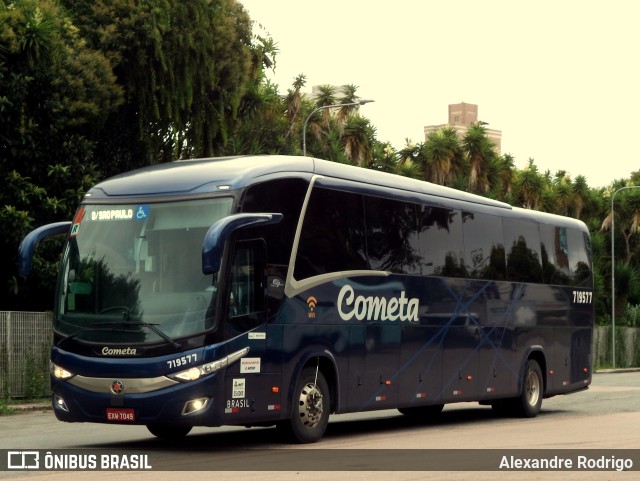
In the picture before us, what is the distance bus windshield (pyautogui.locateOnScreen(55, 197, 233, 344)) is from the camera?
47.1 ft

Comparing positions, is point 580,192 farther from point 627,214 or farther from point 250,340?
point 250,340

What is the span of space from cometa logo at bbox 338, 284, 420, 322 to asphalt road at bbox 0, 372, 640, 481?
1669mm

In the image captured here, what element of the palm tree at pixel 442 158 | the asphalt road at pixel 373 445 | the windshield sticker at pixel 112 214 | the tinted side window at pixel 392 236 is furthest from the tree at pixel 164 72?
the palm tree at pixel 442 158

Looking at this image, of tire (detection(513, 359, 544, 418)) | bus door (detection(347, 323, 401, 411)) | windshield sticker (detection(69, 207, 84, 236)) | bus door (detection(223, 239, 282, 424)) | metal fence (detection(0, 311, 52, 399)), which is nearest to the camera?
bus door (detection(223, 239, 282, 424))

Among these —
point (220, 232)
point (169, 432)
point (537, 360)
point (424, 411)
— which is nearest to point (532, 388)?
point (537, 360)

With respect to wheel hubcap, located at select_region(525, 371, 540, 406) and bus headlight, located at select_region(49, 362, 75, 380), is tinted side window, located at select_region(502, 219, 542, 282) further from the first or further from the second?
bus headlight, located at select_region(49, 362, 75, 380)

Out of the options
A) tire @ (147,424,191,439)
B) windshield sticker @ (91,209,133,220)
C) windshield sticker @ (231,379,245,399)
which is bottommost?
tire @ (147,424,191,439)

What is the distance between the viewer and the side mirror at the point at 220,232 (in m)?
13.0

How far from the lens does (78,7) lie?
1270 inches

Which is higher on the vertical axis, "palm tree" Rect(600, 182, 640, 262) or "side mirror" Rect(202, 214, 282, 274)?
"palm tree" Rect(600, 182, 640, 262)

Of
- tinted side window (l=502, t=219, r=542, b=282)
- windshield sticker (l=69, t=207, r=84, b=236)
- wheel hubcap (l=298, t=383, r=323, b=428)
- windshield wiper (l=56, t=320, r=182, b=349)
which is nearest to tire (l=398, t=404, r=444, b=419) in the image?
tinted side window (l=502, t=219, r=542, b=282)

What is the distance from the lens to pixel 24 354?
26.6 meters

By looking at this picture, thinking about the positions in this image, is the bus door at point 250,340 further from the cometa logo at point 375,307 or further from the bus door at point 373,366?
the bus door at point 373,366

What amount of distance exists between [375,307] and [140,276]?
4186 mm
